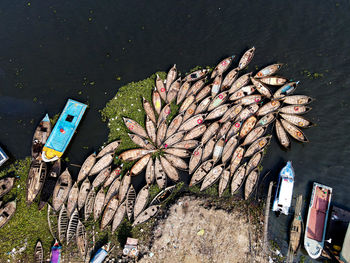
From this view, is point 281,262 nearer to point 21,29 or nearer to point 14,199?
point 14,199

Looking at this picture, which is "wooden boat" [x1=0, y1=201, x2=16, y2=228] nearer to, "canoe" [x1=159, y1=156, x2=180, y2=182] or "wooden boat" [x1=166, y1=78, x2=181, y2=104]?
"canoe" [x1=159, y1=156, x2=180, y2=182]

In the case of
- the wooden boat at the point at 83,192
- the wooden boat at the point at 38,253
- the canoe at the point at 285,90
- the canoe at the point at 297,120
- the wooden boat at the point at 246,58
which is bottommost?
the wooden boat at the point at 38,253

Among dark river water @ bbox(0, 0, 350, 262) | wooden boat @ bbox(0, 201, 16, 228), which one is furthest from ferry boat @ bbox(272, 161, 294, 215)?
wooden boat @ bbox(0, 201, 16, 228)

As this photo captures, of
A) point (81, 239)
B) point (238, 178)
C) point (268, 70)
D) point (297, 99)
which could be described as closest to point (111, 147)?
point (81, 239)

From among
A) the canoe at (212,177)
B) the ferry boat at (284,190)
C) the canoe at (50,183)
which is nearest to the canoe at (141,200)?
the canoe at (212,177)

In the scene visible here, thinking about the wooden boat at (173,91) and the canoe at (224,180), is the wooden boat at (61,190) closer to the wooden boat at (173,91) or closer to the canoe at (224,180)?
the wooden boat at (173,91)
